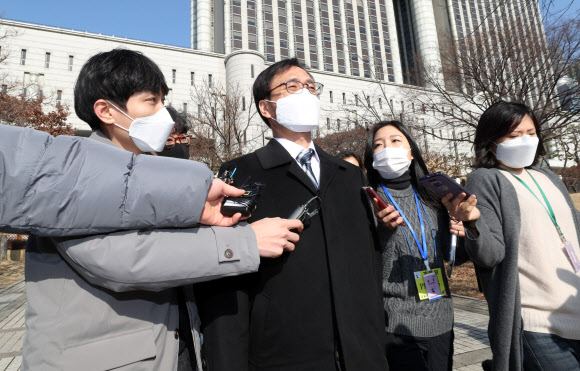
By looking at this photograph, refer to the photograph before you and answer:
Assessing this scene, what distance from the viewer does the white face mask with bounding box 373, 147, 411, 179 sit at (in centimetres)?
253

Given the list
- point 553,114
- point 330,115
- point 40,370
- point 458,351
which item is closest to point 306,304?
point 40,370

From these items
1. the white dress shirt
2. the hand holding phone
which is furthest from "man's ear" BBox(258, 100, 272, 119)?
the hand holding phone

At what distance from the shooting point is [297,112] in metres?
1.98

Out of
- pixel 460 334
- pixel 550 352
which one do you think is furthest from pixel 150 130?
pixel 460 334

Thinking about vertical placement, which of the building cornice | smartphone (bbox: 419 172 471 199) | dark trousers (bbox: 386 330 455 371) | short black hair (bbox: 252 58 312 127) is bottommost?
dark trousers (bbox: 386 330 455 371)

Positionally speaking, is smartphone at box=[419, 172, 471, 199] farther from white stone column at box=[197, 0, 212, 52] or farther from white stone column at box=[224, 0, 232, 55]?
white stone column at box=[197, 0, 212, 52]

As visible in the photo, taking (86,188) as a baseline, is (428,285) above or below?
below

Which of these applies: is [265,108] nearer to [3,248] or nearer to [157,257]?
[157,257]

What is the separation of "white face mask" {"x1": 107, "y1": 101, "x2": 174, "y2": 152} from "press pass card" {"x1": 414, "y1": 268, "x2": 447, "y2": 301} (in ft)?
5.75

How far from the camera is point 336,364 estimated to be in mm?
1438

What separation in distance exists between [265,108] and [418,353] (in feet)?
5.99

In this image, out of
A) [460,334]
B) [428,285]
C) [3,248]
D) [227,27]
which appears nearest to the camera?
[428,285]

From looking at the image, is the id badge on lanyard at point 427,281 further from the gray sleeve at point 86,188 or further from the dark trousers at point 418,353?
the gray sleeve at point 86,188

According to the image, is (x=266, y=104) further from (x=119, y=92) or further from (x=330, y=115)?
(x=330, y=115)
